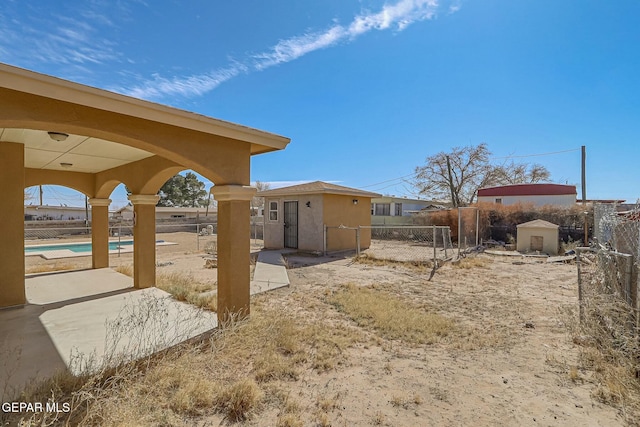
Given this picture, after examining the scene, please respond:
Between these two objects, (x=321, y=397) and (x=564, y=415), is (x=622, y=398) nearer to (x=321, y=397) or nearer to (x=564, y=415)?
(x=564, y=415)

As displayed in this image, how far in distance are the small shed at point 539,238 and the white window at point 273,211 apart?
11.3 meters

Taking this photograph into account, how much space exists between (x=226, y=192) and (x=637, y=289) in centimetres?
490

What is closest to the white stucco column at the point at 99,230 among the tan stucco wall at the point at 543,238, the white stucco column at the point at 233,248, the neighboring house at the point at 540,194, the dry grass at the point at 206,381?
the white stucco column at the point at 233,248

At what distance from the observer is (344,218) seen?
13375mm

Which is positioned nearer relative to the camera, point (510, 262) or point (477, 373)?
point (477, 373)

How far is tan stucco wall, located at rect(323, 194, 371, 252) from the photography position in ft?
41.4

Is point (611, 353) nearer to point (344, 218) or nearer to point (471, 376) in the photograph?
point (471, 376)

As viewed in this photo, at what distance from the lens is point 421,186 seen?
30.7 metres

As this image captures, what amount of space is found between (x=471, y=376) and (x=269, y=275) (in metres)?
5.85

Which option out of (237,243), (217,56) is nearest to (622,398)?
(237,243)

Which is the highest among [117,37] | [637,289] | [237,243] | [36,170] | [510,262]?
[117,37]

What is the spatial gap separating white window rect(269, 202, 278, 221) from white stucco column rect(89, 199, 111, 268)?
6829 millimetres

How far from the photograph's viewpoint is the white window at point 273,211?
1406cm

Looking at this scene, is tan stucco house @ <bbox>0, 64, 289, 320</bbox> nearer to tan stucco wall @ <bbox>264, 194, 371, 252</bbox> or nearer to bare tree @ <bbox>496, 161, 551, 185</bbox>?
tan stucco wall @ <bbox>264, 194, 371, 252</bbox>
